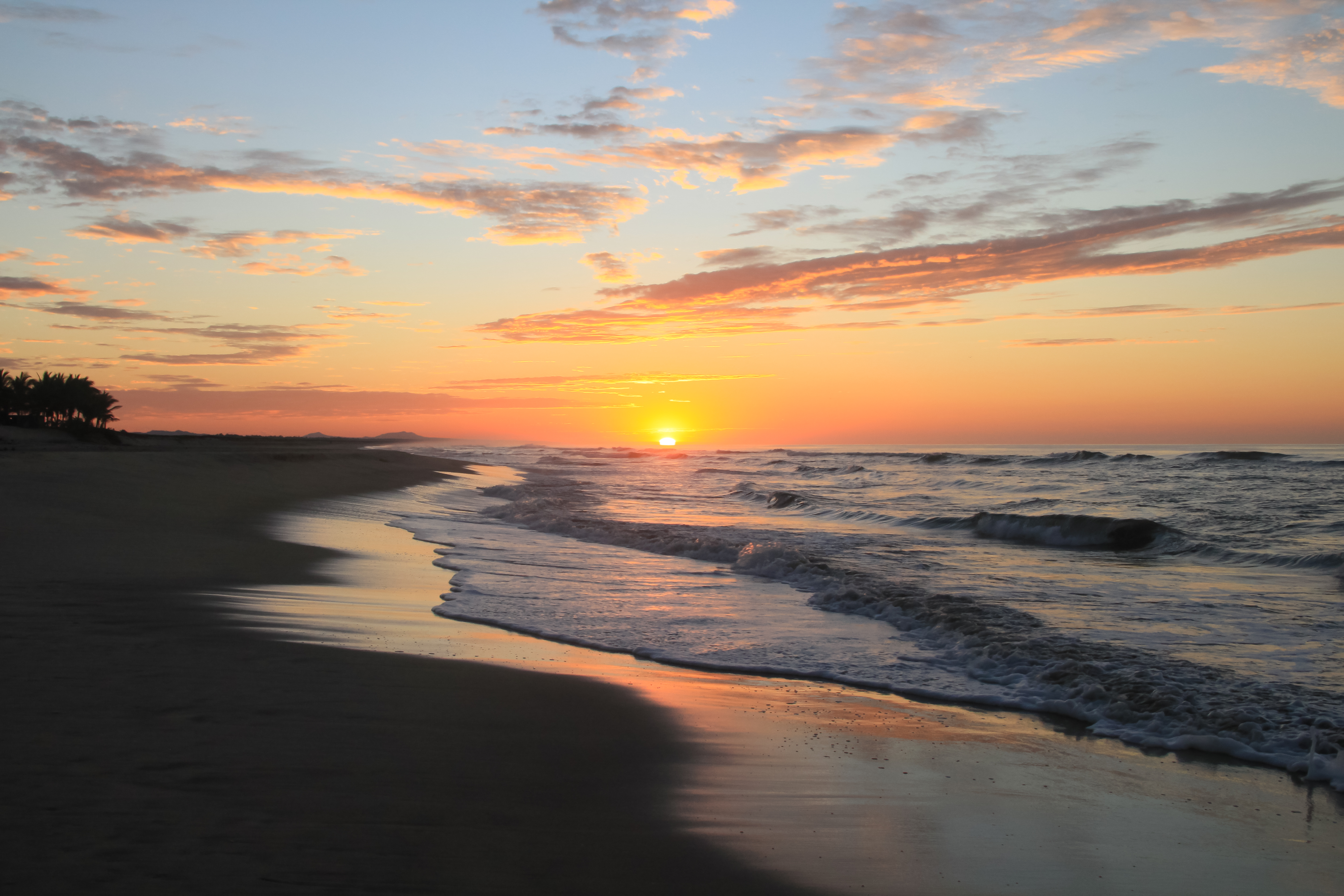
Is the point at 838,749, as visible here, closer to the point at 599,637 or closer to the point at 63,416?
the point at 599,637

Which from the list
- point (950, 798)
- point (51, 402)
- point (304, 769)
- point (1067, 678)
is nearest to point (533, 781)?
point (304, 769)

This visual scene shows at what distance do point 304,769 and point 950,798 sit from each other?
11.0 feet

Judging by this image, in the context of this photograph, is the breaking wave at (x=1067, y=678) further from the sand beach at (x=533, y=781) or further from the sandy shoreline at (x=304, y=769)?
the sandy shoreline at (x=304, y=769)

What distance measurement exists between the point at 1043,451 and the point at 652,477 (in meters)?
52.8

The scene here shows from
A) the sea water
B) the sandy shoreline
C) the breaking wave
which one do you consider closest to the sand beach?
the sandy shoreline

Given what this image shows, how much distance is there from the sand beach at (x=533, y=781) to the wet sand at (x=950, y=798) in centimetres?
2

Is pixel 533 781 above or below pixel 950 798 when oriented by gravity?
above

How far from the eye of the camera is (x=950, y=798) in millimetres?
4117

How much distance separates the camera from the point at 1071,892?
3201 mm

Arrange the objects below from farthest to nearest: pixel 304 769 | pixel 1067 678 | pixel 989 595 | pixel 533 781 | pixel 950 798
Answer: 1. pixel 989 595
2. pixel 1067 678
3. pixel 950 798
4. pixel 533 781
5. pixel 304 769

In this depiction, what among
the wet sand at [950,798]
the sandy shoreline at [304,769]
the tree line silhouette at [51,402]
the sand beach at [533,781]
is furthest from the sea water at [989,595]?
the tree line silhouette at [51,402]

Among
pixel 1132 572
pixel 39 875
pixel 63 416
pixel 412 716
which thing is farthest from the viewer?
pixel 63 416

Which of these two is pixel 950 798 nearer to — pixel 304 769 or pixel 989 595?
pixel 304 769

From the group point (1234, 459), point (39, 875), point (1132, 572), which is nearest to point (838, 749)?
point (39, 875)
